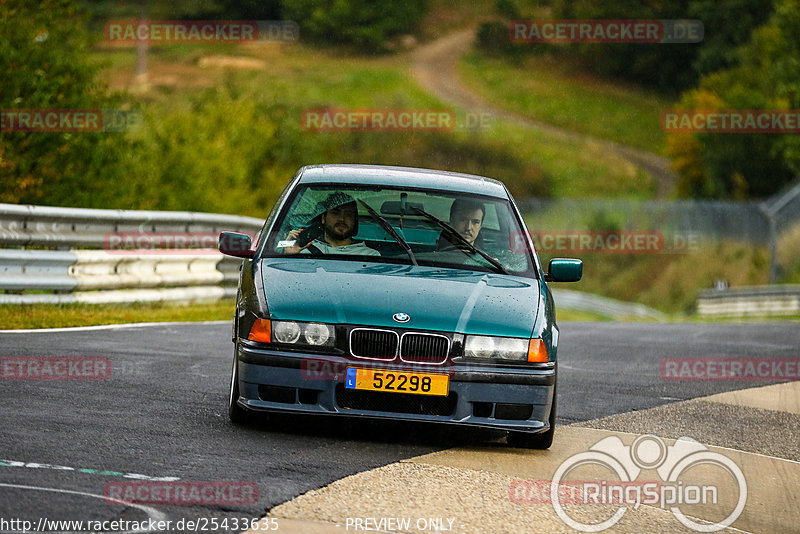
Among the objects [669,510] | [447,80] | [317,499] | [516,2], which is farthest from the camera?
[516,2]

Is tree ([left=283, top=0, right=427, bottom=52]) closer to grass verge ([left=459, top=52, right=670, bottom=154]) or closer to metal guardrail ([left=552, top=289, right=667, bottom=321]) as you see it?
grass verge ([left=459, top=52, right=670, bottom=154])

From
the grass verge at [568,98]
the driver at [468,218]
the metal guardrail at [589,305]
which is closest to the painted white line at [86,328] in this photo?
the driver at [468,218]

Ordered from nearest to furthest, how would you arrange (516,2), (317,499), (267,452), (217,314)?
(317,499)
(267,452)
(217,314)
(516,2)

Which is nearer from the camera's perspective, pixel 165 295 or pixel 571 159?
pixel 165 295

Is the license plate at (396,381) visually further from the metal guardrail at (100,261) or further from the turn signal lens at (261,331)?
the metal guardrail at (100,261)

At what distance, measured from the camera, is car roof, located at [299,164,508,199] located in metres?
8.43

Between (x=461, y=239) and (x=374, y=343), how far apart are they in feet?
4.60

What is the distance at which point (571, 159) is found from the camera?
287 feet

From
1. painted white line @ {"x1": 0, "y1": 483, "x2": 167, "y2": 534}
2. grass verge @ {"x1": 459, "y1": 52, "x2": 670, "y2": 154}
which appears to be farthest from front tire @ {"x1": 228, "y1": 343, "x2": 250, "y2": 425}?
grass verge @ {"x1": 459, "y1": 52, "x2": 670, "y2": 154}

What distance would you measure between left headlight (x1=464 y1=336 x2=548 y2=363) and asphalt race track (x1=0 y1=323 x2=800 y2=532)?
0.66 meters

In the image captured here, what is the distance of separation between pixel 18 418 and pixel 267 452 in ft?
5.04

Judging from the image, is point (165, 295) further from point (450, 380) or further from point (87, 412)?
point (450, 380)

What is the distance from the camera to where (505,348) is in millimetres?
7086

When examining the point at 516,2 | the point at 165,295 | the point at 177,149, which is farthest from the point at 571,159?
the point at 165,295
